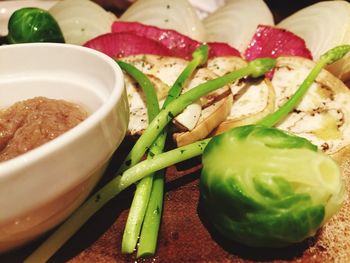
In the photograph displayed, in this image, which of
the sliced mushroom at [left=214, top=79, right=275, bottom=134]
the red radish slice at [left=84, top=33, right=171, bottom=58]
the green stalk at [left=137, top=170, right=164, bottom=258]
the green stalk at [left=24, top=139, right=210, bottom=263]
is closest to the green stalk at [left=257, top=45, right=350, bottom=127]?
the sliced mushroom at [left=214, top=79, right=275, bottom=134]

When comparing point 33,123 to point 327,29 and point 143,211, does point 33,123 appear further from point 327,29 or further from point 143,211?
point 327,29

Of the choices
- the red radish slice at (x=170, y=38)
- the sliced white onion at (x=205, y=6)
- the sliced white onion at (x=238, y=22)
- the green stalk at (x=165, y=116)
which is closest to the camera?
the green stalk at (x=165, y=116)

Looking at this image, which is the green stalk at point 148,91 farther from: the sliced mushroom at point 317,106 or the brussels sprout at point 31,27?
the brussels sprout at point 31,27

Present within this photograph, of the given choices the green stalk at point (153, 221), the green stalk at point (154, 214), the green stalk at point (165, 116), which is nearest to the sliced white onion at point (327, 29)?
the green stalk at point (165, 116)

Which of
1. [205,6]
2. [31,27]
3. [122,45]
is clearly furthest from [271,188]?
[205,6]

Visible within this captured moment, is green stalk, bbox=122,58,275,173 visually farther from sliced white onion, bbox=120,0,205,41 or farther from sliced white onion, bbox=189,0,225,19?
sliced white onion, bbox=189,0,225,19
